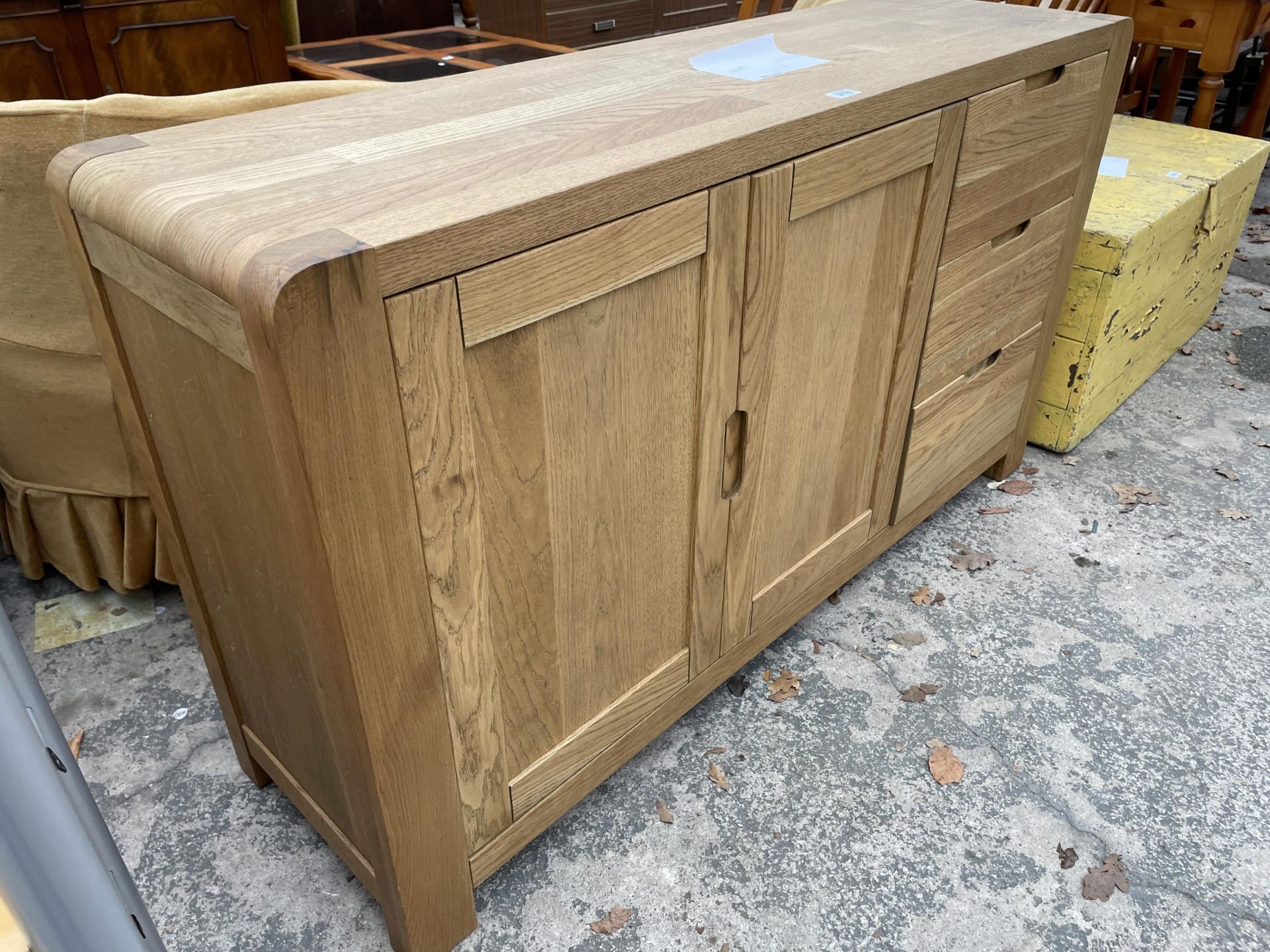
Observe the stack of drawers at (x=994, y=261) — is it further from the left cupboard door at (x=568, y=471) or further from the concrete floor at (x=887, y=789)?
the left cupboard door at (x=568, y=471)

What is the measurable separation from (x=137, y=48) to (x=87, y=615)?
2320mm

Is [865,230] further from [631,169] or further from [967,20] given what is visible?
[967,20]

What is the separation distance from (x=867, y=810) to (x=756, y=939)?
29 cm

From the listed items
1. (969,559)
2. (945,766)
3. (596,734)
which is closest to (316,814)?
(596,734)

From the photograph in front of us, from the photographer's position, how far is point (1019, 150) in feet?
5.10

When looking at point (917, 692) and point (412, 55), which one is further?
point (412, 55)

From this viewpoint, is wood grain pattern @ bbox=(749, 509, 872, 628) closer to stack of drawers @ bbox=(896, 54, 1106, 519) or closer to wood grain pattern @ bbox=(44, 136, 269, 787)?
stack of drawers @ bbox=(896, 54, 1106, 519)

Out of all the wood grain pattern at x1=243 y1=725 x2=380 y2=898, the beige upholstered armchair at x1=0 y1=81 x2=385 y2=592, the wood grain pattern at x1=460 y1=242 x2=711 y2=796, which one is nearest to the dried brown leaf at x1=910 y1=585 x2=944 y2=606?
the wood grain pattern at x1=460 y1=242 x2=711 y2=796

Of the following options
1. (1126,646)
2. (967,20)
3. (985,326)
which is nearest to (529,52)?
(967,20)

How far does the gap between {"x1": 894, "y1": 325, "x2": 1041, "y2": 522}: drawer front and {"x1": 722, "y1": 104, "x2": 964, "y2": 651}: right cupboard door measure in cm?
7

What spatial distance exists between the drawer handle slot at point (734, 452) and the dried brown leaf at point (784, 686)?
482 mm

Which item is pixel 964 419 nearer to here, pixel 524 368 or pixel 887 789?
pixel 887 789

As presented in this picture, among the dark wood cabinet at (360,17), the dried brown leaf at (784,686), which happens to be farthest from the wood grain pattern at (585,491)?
the dark wood cabinet at (360,17)

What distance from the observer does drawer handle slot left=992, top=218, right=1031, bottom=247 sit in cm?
166
